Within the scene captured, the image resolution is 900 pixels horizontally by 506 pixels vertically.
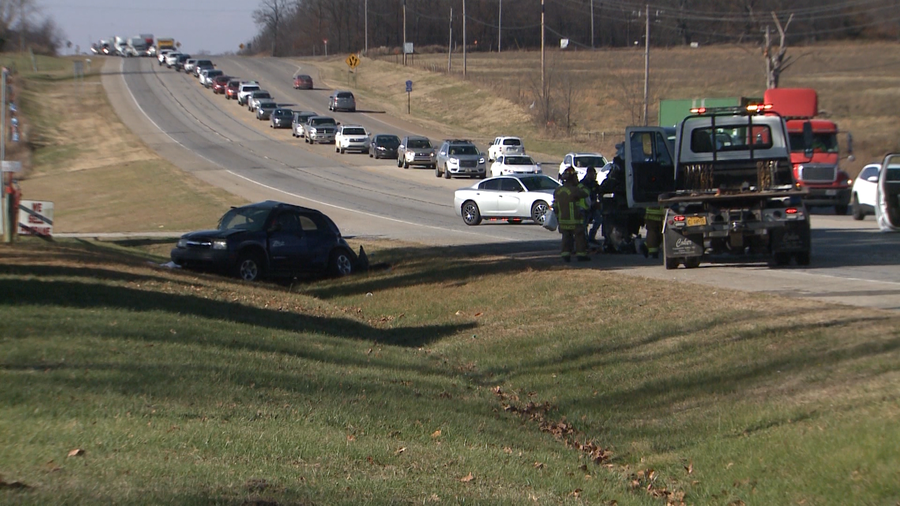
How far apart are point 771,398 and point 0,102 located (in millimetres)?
21644

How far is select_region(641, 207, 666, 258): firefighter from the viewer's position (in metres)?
19.3

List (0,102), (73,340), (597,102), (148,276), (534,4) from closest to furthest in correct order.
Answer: (73,340)
(148,276)
(0,102)
(597,102)
(534,4)

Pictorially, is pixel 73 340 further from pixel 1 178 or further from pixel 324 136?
pixel 324 136

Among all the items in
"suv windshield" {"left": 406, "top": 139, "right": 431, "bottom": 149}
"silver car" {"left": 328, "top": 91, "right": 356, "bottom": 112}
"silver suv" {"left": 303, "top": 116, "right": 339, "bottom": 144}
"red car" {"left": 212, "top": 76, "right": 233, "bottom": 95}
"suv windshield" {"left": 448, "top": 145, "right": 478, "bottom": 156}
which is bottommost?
"suv windshield" {"left": 448, "top": 145, "right": 478, "bottom": 156}

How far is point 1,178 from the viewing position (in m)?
21.7

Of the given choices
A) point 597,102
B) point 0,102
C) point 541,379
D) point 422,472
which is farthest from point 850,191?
point 597,102

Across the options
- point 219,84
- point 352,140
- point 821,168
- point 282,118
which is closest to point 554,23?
point 219,84

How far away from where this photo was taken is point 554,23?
135 m

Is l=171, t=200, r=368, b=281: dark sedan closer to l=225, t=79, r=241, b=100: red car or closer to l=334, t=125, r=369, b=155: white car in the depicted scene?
l=334, t=125, r=369, b=155: white car

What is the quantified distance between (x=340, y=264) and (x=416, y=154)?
29.3 m

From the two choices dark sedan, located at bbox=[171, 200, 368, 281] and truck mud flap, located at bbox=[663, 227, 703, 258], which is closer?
truck mud flap, located at bbox=[663, 227, 703, 258]

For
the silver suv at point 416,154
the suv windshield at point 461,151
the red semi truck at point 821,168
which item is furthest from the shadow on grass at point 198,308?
the silver suv at point 416,154

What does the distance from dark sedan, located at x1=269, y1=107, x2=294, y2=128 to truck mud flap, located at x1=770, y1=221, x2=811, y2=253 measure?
54136mm

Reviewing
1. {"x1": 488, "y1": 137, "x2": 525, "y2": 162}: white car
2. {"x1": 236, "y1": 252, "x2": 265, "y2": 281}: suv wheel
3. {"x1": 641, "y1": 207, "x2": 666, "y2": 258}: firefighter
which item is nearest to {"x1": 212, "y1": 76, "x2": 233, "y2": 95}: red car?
{"x1": 488, "y1": 137, "x2": 525, "y2": 162}: white car
